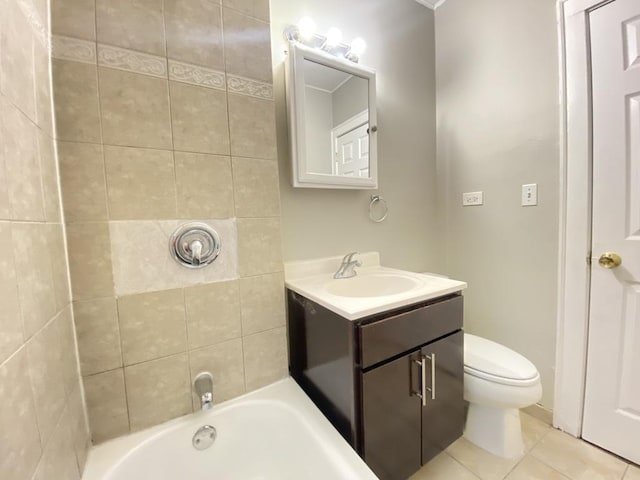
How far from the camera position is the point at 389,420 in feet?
3.08

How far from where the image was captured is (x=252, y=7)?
107cm

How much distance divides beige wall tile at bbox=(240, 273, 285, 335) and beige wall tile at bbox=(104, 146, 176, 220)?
0.41 metres

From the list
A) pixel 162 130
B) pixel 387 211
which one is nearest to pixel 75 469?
pixel 162 130

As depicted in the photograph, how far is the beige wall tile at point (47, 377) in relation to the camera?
55 centimetres

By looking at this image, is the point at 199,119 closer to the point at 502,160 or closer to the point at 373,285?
the point at 373,285

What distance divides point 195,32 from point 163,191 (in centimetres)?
60

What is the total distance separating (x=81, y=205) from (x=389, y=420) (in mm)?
1253

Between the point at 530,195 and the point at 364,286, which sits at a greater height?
the point at 530,195

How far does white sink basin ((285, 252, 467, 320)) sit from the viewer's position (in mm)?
904

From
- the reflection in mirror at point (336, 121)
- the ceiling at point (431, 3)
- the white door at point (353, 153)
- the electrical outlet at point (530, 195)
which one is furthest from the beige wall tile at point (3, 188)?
the ceiling at point (431, 3)

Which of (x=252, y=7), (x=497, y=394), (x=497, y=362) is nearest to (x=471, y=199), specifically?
(x=497, y=362)

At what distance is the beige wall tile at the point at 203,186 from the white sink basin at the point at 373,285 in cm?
60

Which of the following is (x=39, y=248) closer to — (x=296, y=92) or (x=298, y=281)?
(x=298, y=281)

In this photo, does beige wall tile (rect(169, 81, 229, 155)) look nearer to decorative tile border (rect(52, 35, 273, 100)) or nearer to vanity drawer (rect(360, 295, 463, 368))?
decorative tile border (rect(52, 35, 273, 100))
